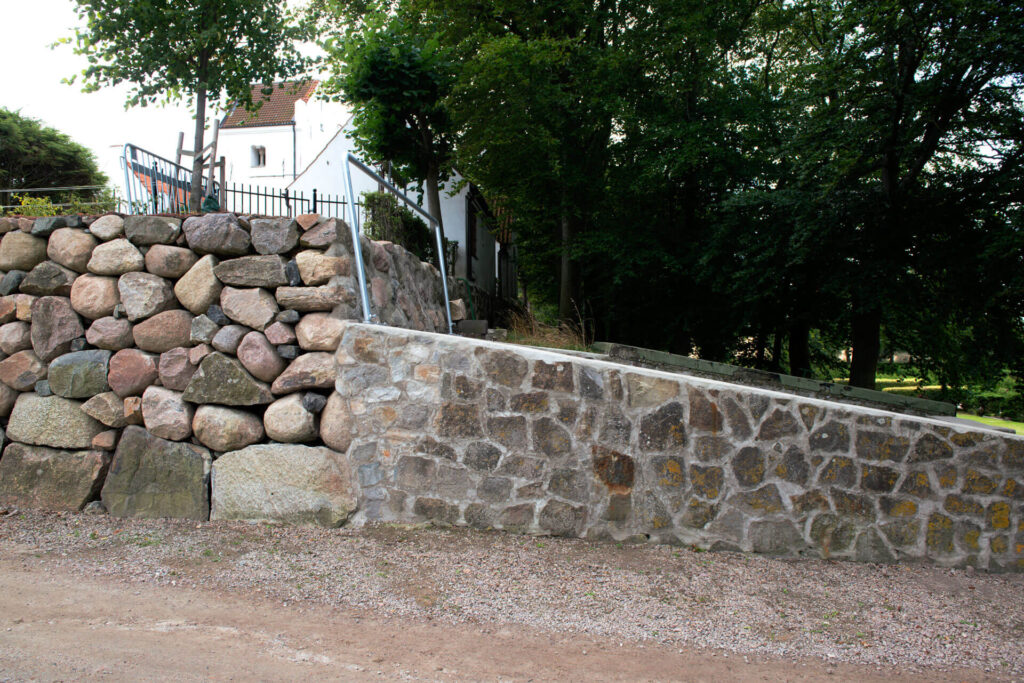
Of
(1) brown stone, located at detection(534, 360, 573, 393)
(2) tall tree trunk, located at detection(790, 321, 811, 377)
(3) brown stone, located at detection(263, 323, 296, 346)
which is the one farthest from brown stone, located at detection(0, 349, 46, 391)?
(2) tall tree trunk, located at detection(790, 321, 811, 377)

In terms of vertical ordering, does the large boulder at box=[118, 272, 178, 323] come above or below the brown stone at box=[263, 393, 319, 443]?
above

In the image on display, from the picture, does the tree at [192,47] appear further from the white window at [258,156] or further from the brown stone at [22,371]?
the white window at [258,156]

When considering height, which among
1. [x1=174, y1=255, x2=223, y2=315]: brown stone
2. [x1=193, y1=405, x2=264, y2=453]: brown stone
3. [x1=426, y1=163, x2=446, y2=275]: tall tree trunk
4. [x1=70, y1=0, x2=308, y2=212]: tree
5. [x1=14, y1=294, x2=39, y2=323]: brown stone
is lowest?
[x1=193, y1=405, x2=264, y2=453]: brown stone

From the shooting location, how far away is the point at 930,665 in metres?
3.37

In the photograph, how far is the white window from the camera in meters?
30.1

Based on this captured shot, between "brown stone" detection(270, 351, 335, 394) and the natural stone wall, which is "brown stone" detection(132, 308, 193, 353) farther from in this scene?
the natural stone wall

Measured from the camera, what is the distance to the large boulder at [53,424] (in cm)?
521

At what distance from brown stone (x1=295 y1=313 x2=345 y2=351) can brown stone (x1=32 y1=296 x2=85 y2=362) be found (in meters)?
1.94

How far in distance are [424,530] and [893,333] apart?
41.9 ft

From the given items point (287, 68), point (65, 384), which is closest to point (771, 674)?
point (65, 384)

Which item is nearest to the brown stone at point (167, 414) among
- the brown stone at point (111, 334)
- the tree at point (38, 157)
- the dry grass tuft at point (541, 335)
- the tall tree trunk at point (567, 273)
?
the brown stone at point (111, 334)

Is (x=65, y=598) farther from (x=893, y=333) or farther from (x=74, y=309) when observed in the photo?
(x=893, y=333)

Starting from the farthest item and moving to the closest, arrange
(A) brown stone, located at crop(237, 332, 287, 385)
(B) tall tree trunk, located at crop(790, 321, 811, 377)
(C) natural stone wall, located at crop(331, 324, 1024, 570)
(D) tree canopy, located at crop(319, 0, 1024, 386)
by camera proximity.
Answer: (B) tall tree trunk, located at crop(790, 321, 811, 377) → (D) tree canopy, located at crop(319, 0, 1024, 386) → (A) brown stone, located at crop(237, 332, 287, 385) → (C) natural stone wall, located at crop(331, 324, 1024, 570)

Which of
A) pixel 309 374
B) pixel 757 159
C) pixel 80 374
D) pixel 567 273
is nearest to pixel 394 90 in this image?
pixel 567 273
